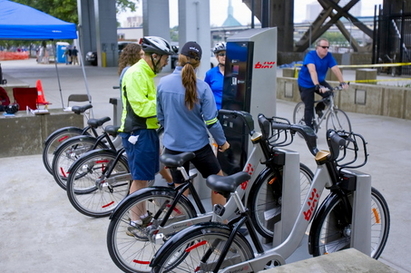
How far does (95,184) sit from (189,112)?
5.82ft

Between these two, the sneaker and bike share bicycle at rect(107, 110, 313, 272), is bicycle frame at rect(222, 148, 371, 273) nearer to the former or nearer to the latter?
bike share bicycle at rect(107, 110, 313, 272)

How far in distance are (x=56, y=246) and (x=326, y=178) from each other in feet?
8.58

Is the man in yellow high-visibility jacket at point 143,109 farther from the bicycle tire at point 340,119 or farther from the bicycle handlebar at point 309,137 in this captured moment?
the bicycle tire at point 340,119

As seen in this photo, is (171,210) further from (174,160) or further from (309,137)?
(309,137)

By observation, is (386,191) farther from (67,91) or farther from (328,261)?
(67,91)

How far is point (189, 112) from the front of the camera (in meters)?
4.04

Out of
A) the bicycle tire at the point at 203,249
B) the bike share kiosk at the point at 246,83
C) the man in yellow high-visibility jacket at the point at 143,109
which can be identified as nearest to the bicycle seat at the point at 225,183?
the bicycle tire at the point at 203,249

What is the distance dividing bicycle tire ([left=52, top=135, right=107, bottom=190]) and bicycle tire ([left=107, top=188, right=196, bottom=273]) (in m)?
2.08

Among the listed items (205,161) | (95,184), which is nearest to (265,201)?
(205,161)

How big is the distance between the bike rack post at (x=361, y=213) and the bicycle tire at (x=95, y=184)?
103 inches

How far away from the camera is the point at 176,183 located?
4250 mm

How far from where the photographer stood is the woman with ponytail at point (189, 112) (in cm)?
397

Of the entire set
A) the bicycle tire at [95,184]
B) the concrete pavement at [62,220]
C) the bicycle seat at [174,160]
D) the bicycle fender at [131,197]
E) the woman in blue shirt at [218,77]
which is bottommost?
the concrete pavement at [62,220]

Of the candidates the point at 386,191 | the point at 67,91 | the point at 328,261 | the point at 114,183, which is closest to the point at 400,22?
the point at 67,91
